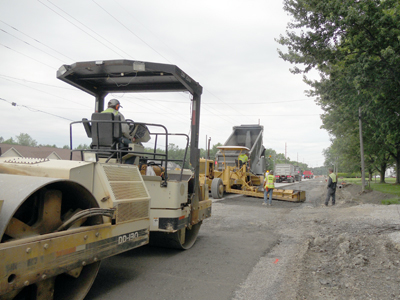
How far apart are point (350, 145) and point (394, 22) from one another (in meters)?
22.8

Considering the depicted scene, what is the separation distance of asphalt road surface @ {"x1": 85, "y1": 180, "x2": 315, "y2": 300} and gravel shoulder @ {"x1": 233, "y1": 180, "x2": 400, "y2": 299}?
22 cm

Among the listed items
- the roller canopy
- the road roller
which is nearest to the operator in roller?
the road roller

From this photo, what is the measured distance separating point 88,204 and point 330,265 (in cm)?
371

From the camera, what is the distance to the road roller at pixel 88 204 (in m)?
2.54

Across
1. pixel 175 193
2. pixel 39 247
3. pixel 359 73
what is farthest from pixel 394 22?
pixel 39 247

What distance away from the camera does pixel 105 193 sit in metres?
3.52

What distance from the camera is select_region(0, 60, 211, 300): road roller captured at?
8.33 ft

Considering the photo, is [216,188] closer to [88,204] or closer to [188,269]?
[188,269]

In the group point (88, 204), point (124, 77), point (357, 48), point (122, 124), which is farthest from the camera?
point (357, 48)

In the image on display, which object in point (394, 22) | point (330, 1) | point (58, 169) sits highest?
point (330, 1)

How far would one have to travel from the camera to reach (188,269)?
15.5ft

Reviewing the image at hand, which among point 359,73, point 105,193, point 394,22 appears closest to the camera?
point 105,193

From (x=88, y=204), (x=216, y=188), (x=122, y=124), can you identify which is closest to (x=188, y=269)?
(x=88, y=204)

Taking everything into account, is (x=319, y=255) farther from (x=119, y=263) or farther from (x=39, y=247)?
(x=39, y=247)
